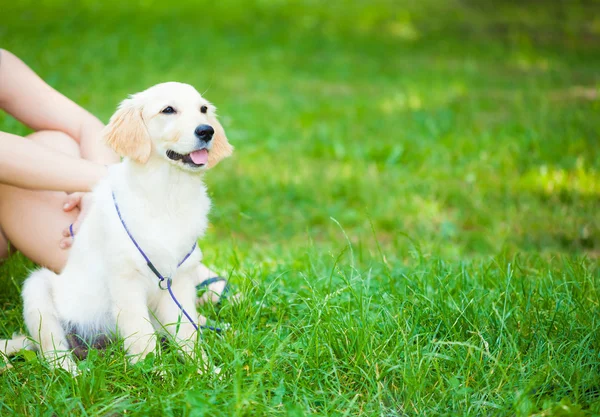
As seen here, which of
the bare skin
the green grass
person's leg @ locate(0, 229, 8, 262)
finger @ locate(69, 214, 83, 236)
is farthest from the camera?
person's leg @ locate(0, 229, 8, 262)

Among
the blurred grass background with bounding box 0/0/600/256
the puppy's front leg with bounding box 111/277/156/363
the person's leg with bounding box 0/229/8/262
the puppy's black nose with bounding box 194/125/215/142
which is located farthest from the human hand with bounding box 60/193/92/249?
the blurred grass background with bounding box 0/0/600/256

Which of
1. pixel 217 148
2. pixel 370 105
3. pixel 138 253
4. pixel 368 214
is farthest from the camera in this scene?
pixel 370 105

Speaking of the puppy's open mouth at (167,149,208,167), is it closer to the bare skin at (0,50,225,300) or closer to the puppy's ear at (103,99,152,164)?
the puppy's ear at (103,99,152,164)

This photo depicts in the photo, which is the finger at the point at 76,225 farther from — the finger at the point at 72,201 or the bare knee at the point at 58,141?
the bare knee at the point at 58,141

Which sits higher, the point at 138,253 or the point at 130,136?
the point at 130,136

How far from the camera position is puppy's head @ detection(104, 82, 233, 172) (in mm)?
2429

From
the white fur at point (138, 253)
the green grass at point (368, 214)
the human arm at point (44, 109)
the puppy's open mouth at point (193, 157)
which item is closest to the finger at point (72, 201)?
the human arm at point (44, 109)

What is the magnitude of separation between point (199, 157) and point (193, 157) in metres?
0.02

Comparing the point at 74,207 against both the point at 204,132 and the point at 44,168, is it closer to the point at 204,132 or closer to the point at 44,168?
the point at 44,168

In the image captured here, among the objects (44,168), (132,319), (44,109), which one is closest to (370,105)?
(44,109)

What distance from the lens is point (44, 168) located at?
269 centimetres

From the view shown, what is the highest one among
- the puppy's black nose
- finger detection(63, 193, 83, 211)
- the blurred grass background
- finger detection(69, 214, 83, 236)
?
the puppy's black nose

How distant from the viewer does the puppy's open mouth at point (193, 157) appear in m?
2.45

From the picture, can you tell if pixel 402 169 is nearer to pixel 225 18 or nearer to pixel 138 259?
pixel 138 259
